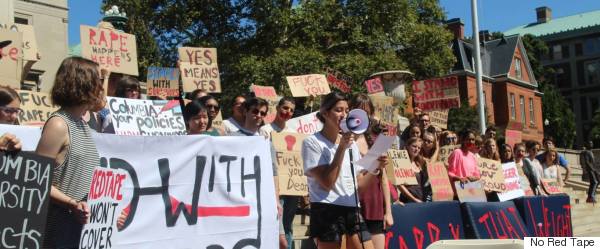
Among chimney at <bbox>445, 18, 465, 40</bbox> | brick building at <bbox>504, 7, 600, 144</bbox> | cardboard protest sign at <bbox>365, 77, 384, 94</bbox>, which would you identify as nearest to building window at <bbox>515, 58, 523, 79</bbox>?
chimney at <bbox>445, 18, 465, 40</bbox>

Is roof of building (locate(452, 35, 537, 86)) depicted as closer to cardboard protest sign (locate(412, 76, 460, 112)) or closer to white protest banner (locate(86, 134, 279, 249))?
cardboard protest sign (locate(412, 76, 460, 112))

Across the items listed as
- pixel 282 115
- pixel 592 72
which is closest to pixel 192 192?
pixel 282 115

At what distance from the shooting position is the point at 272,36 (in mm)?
28172

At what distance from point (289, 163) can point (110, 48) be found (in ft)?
7.71

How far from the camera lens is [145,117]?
21.0ft

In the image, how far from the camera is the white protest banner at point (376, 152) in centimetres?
459

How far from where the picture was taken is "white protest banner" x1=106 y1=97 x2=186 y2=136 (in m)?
6.12

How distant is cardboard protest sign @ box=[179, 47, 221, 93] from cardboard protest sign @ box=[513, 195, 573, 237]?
14.3 ft

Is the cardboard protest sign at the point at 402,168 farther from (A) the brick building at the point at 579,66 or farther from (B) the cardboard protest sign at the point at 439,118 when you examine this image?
(A) the brick building at the point at 579,66

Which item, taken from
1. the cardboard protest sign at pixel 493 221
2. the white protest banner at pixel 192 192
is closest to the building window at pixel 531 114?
the cardboard protest sign at pixel 493 221

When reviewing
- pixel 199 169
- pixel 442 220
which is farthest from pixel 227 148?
pixel 442 220

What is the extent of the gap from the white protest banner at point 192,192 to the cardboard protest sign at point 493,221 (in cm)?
350

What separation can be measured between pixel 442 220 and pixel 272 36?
69.0 feet

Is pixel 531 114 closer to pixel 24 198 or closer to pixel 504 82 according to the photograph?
pixel 504 82
